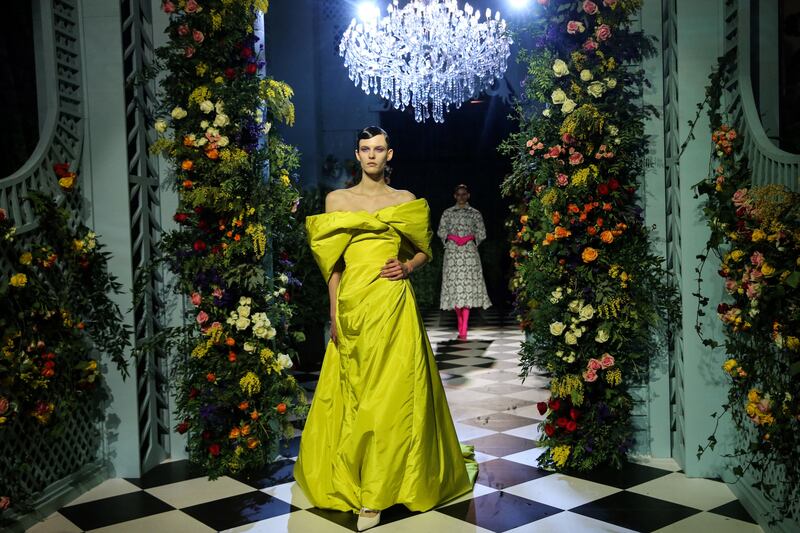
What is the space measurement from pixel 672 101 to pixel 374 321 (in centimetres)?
194

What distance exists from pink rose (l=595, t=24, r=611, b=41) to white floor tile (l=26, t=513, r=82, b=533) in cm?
330

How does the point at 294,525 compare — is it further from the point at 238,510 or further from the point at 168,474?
the point at 168,474

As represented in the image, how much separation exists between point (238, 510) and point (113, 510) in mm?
584

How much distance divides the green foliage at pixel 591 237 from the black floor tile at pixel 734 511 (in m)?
0.63

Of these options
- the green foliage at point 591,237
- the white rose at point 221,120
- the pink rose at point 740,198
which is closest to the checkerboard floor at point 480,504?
the green foliage at point 591,237

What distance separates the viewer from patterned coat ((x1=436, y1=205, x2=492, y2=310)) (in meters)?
8.75

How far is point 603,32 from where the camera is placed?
358 cm

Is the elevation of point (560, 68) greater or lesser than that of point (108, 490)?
greater

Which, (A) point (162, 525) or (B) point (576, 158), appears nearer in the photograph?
(A) point (162, 525)

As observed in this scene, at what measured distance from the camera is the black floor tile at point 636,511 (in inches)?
116

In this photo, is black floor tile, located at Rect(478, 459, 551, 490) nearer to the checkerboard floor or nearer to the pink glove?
the checkerboard floor

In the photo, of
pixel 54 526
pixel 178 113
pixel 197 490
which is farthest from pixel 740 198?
pixel 54 526

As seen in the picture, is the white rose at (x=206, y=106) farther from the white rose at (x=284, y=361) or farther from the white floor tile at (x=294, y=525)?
the white floor tile at (x=294, y=525)

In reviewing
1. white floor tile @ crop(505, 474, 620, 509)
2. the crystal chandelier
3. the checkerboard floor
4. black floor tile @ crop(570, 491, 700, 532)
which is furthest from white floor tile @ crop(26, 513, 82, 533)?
the crystal chandelier
